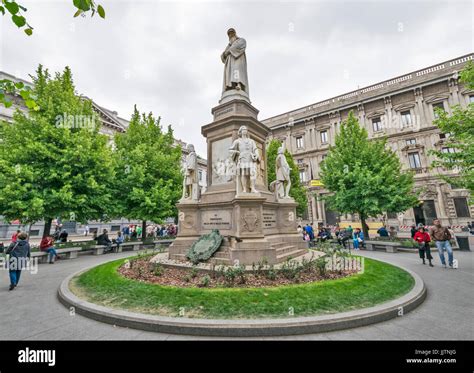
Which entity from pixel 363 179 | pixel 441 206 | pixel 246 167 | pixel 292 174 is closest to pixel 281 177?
pixel 246 167

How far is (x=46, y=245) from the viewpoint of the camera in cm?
1341

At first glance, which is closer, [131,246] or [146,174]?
[131,246]

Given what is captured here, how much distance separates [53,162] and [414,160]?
135 feet

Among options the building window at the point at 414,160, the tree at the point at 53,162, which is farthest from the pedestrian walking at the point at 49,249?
the building window at the point at 414,160

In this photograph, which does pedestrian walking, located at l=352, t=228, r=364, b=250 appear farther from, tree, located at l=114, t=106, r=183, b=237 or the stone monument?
tree, located at l=114, t=106, r=183, b=237

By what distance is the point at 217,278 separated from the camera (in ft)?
23.0

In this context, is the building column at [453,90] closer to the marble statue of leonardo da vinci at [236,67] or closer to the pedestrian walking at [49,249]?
the marble statue of leonardo da vinci at [236,67]

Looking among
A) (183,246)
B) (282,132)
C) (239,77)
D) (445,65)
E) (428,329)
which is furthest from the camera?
(282,132)

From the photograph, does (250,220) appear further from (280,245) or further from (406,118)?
(406,118)

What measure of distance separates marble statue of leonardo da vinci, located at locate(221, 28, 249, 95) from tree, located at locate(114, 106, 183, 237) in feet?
35.7

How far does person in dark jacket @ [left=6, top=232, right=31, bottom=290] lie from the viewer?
7.64m

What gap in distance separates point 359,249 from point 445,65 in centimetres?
3174
